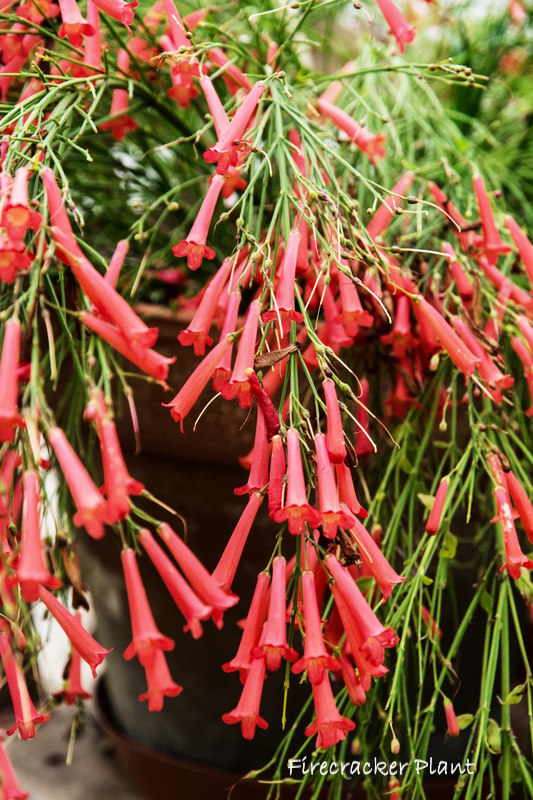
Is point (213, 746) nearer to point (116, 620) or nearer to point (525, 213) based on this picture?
point (116, 620)

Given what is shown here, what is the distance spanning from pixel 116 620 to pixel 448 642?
0.29 meters

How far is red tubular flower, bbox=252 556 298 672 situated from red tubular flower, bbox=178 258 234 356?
0.46 ft

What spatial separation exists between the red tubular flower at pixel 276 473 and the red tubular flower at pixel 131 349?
66mm

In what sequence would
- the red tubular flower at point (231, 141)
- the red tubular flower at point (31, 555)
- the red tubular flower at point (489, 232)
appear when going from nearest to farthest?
the red tubular flower at point (31, 555)
the red tubular flower at point (231, 141)
the red tubular flower at point (489, 232)

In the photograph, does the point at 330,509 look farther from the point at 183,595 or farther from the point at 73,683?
the point at 73,683

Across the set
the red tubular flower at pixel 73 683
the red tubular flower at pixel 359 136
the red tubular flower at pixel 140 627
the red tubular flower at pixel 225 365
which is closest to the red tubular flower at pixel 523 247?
the red tubular flower at pixel 359 136

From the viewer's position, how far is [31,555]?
32 centimetres

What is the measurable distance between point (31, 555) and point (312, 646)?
15cm

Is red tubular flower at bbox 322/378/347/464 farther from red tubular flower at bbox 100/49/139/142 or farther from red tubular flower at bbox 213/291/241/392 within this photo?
red tubular flower at bbox 100/49/139/142

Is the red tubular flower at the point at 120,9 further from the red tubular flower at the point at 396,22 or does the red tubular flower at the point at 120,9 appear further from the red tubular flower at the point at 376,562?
the red tubular flower at the point at 376,562

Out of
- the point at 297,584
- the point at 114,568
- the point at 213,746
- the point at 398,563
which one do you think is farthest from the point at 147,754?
the point at 297,584

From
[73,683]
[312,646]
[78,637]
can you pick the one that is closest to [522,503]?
[312,646]

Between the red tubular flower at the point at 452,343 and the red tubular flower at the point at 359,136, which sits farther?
the red tubular flower at the point at 359,136

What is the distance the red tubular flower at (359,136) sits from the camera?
1.82 feet
